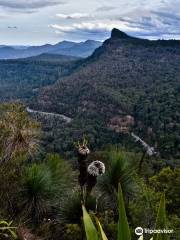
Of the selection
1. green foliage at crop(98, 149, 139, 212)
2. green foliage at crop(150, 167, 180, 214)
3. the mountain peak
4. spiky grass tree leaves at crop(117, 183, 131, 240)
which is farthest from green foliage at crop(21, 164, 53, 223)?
the mountain peak

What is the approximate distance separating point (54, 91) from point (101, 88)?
→ 50.0 feet

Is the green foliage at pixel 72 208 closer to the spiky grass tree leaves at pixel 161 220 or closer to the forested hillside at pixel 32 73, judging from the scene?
the spiky grass tree leaves at pixel 161 220

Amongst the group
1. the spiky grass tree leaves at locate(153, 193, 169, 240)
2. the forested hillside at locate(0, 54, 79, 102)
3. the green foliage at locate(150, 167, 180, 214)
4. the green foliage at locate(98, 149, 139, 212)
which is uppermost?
the spiky grass tree leaves at locate(153, 193, 169, 240)

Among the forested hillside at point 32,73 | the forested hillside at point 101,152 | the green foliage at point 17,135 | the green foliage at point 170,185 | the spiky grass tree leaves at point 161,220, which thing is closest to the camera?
the spiky grass tree leaves at point 161,220

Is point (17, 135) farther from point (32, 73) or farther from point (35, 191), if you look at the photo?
point (32, 73)

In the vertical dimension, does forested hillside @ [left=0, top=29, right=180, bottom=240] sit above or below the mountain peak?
below

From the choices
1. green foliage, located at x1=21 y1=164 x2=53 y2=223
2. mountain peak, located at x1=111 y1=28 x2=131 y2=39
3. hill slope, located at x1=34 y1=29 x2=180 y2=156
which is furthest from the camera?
mountain peak, located at x1=111 y1=28 x2=131 y2=39

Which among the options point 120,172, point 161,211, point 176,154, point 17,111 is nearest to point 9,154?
point 17,111

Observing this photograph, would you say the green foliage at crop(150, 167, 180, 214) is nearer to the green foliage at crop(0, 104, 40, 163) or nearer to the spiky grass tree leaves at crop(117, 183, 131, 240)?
the green foliage at crop(0, 104, 40, 163)

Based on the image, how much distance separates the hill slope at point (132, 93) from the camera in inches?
Answer: 2032

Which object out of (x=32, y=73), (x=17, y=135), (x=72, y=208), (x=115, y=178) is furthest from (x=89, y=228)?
(x=32, y=73)

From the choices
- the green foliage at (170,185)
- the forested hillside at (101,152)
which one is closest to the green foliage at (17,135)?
the forested hillside at (101,152)

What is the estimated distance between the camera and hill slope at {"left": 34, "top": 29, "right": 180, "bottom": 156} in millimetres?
51609

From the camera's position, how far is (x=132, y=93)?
75125 mm
